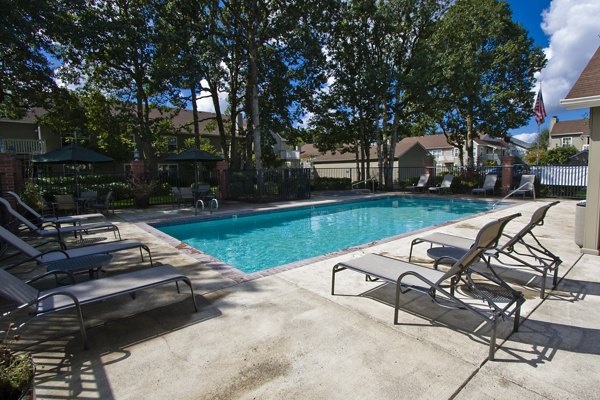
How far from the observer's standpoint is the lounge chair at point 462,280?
8.86 ft

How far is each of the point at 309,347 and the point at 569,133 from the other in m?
59.4

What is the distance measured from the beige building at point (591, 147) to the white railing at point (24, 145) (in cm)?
3098

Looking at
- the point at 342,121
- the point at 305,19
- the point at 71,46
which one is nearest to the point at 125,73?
the point at 71,46

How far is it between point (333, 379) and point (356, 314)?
108 centimetres

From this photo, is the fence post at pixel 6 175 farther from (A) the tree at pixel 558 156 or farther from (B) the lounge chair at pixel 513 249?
(A) the tree at pixel 558 156

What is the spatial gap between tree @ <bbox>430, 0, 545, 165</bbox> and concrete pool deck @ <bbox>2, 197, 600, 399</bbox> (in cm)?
1700

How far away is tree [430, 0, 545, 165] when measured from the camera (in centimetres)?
1797

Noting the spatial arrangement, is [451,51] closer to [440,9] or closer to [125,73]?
[440,9]

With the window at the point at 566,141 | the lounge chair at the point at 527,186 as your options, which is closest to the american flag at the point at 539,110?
the lounge chair at the point at 527,186

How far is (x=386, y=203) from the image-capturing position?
16453 millimetres

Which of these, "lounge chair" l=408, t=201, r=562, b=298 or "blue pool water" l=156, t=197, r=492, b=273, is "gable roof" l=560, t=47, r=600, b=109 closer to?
"lounge chair" l=408, t=201, r=562, b=298

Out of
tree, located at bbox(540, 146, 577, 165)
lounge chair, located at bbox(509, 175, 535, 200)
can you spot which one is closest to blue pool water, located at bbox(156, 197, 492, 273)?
lounge chair, located at bbox(509, 175, 535, 200)

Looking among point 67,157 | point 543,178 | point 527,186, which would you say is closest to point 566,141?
point 543,178

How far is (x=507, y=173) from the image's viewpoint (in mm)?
16141
